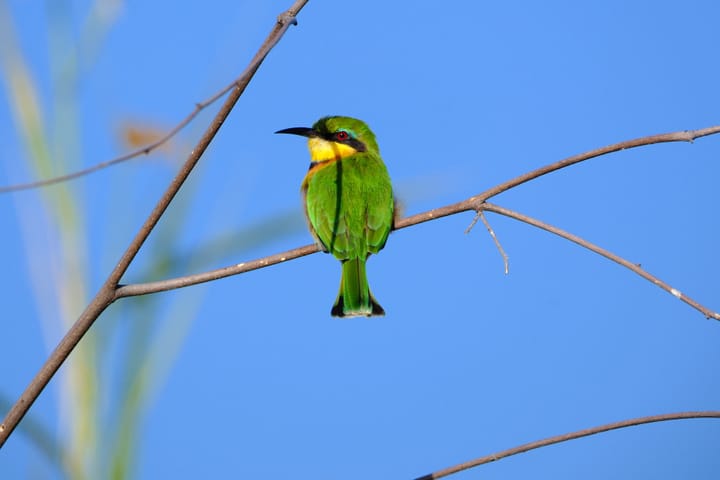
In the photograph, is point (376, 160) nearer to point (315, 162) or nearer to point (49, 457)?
point (315, 162)

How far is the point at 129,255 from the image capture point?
1.91 meters

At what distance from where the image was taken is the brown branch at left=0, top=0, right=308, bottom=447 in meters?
1.78

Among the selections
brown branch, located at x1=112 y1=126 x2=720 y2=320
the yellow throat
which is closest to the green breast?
the yellow throat

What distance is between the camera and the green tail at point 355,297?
3342 millimetres

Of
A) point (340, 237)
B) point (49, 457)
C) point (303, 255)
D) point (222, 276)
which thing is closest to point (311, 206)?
point (340, 237)

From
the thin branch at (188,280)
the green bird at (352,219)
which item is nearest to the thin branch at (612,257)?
the thin branch at (188,280)

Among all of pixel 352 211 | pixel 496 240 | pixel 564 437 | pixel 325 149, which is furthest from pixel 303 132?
pixel 564 437

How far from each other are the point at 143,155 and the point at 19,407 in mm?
543

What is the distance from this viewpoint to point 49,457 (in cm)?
200

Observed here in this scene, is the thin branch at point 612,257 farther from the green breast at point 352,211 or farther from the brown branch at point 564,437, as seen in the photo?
the green breast at point 352,211

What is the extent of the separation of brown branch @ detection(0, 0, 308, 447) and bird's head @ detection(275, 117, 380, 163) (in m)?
2.06

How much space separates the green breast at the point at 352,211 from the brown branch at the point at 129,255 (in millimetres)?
1356

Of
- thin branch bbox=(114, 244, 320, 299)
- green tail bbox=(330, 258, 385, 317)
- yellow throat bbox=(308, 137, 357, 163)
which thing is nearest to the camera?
thin branch bbox=(114, 244, 320, 299)

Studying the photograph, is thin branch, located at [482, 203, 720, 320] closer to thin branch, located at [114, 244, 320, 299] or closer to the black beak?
thin branch, located at [114, 244, 320, 299]
